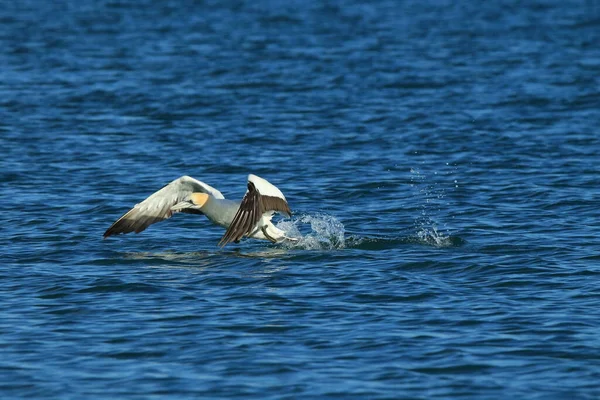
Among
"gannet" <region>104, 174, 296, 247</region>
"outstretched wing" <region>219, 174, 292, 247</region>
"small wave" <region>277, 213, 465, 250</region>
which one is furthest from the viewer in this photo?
"small wave" <region>277, 213, 465, 250</region>

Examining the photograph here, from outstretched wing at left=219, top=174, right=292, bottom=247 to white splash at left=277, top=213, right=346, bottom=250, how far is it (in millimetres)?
718

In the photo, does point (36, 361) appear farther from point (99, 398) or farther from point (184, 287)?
point (184, 287)

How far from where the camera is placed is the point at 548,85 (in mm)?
27484

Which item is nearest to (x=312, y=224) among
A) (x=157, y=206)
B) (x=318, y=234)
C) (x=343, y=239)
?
(x=318, y=234)

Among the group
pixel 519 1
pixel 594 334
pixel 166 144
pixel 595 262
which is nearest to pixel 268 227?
pixel 595 262

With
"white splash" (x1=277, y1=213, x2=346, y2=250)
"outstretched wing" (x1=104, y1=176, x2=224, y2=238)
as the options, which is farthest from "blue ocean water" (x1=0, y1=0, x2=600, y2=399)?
"outstretched wing" (x1=104, y1=176, x2=224, y2=238)

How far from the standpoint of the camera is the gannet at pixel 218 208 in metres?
13.5

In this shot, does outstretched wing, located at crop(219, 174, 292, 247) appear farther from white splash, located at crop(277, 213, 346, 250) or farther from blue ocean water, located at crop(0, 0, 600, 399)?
white splash, located at crop(277, 213, 346, 250)

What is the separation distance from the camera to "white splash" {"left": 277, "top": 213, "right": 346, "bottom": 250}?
14266mm

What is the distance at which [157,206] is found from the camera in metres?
14.4

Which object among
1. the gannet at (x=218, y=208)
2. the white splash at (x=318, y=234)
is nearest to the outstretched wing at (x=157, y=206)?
the gannet at (x=218, y=208)

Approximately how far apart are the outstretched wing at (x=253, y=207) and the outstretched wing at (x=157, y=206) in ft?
2.51

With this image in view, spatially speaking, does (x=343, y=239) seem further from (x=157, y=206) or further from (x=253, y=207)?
(x=157, y=206)

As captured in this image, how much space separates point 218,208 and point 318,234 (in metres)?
1.34
